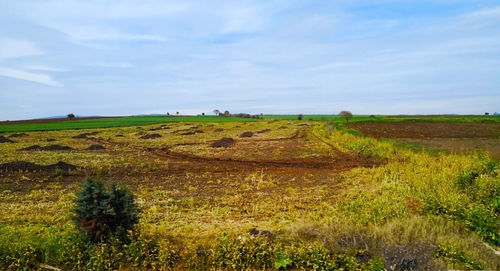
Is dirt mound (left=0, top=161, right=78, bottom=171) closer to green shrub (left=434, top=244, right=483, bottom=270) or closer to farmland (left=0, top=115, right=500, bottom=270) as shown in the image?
farmland (left=0, top=115, right=500, bottom=270)

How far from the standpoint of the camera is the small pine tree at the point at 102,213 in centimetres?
682

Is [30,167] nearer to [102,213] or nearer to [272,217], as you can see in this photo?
[102,213]

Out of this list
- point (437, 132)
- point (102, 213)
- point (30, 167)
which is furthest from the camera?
point (437, 132)

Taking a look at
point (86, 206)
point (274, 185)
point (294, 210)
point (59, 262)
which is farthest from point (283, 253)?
point (274, 185)

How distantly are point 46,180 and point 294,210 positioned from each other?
44.0 feet

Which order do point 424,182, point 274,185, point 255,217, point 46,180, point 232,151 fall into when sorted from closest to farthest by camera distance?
point 255,217
point 424,182
point 274,185
point 46,180
point 232,151

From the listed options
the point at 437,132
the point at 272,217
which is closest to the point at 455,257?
the point at 272,217

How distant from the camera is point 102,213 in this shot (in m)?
6.87

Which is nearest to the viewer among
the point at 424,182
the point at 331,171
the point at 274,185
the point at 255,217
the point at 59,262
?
the point at 59,262

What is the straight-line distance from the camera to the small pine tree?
6.82 meters

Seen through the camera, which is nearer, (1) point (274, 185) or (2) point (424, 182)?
(2) point (424, 182)

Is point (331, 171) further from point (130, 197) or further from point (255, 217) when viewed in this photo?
point (130, 197)

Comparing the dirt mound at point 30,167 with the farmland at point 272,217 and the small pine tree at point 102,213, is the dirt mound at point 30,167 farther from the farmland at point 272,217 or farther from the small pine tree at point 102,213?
the small pine tree at point 102,213

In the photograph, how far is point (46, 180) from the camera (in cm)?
1591
